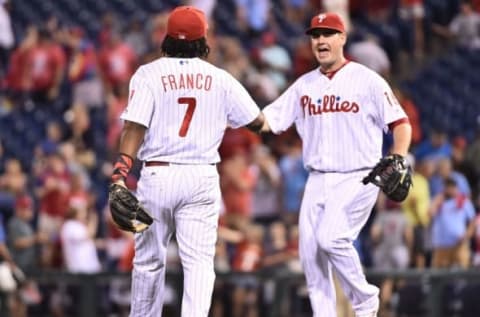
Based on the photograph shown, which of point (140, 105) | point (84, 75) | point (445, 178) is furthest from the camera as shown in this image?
point (84, 75)

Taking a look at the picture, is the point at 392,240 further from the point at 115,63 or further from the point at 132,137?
the point at 132,137

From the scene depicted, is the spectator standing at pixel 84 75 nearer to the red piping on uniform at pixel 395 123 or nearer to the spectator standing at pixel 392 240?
the spectator standing at pixel 392 240

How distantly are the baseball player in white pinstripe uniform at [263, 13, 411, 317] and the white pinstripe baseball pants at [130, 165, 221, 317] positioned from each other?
2.44 feet

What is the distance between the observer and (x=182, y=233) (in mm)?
8328

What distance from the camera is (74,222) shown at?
46.7 feet

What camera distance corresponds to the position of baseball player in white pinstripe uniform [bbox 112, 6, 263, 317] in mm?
8266

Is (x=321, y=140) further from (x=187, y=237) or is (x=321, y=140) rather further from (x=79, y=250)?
(x=79, y=250)

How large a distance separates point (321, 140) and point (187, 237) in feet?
3.64

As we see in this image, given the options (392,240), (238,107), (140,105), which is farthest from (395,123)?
(392,240)

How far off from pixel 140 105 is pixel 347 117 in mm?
1348

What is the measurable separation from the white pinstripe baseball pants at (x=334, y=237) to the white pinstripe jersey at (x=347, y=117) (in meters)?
0.10

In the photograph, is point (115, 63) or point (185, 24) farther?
point (115, 63)

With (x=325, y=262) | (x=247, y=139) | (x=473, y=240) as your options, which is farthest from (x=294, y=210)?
(x=325, y=262)

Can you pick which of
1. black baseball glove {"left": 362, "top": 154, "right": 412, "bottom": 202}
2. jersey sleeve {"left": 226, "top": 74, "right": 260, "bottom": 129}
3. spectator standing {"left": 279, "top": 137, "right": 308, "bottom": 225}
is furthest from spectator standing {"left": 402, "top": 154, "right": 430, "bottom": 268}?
jersey sleeve {"left": 226, "top": 74, "right": 260, "bottom": 129}
